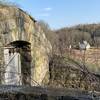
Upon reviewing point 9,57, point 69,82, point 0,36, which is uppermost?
point 0,36

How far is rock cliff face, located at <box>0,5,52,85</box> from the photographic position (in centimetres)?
777

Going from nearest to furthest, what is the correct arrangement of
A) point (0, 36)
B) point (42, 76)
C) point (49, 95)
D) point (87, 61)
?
point (49, 95)
point (0, 36)
point (42, 76)
point (87, 61)

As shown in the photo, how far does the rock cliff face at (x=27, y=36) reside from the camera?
777 cm

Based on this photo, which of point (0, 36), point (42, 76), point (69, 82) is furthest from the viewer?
point (69, 82)

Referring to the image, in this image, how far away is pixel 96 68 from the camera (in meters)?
13.6

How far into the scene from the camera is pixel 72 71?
36.2ft

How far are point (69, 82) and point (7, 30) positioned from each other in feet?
12.2

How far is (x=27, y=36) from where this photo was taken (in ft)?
29.0

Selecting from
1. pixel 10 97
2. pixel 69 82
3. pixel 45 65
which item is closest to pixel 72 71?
pixel 69 82

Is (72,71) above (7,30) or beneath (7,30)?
beneath

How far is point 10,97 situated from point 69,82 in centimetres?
666

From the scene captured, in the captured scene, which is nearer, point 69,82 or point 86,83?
point 86,83

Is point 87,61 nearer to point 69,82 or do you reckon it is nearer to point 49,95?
point 69,82

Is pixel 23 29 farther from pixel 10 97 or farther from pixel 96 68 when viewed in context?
pixel 96 68
